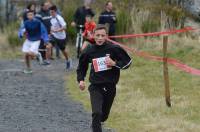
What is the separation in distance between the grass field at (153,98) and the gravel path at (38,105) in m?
0.37

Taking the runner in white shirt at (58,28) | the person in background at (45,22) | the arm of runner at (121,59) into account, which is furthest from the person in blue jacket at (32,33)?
the arm of runner at (121,59)

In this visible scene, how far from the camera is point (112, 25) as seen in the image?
22.2 m

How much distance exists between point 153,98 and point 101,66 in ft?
14.0

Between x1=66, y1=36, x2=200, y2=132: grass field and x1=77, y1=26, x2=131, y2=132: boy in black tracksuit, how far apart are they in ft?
4.03

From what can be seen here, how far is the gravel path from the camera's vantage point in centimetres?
1017

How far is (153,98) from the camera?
12852 mm

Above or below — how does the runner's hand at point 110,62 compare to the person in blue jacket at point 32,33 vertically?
above

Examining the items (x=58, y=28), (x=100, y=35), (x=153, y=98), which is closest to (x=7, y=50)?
(x=58, y=28)

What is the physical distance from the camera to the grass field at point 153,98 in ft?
33.6

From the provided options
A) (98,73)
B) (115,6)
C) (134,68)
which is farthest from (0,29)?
(98,73)

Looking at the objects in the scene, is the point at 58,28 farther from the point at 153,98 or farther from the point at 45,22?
the point at 153,98

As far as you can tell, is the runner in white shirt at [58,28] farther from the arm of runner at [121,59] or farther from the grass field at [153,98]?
the arm of runner at [121,59]

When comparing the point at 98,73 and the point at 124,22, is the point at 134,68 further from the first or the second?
the point at 98,73

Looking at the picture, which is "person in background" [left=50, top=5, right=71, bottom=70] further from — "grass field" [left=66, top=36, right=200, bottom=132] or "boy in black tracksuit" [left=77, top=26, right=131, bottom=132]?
"boy in black tracksuit" [left=77, top=26, right=131, bottom=132]
